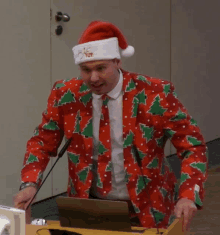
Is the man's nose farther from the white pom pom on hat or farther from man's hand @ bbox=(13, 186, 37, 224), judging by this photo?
man's hand @ bbox=(13, 186, 37, 224)

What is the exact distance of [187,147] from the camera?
1630 millimetres

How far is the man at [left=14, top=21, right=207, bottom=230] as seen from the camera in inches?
64.7

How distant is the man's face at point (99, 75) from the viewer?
1581mm

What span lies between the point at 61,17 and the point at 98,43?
6.15 feet

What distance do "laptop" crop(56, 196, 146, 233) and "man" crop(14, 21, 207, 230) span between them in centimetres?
29

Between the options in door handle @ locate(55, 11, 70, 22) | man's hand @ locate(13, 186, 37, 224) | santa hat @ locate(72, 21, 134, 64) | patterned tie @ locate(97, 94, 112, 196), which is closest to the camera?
man's hand @ locate(13, 186, 37, 224)

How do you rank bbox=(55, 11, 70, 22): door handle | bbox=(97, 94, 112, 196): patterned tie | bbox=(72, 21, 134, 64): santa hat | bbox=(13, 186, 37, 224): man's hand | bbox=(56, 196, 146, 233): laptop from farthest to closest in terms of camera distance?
bbox=(55, 11, 70, 22): door handle → bbox=(97, 94, 112, 196): patterned tie → bbox=(72, 21, 134, 64): santa hat → bbox=(13, 186, 37, 224): man's hand → bbox=(56, 196, 146, 233): laptop

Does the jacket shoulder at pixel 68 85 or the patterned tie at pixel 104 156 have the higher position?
the jacket shoulder at pixel 68 85

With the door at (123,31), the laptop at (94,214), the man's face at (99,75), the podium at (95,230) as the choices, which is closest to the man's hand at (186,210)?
the podium at (95,230)

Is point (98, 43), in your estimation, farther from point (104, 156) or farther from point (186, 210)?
point (186, 210)

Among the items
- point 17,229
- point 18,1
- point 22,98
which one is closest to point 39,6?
point 18,1

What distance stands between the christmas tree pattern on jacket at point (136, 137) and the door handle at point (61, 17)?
5.60 ft

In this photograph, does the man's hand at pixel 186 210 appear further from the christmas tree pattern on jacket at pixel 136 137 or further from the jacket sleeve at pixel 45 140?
the jacket sleeve at pixel 45 140

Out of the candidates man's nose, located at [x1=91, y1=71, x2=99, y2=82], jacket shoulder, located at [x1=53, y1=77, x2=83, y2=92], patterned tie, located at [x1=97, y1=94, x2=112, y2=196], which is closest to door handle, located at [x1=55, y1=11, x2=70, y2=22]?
jacket shoulder, located at [x1=53, y1=77, x2=83, y2=92]
